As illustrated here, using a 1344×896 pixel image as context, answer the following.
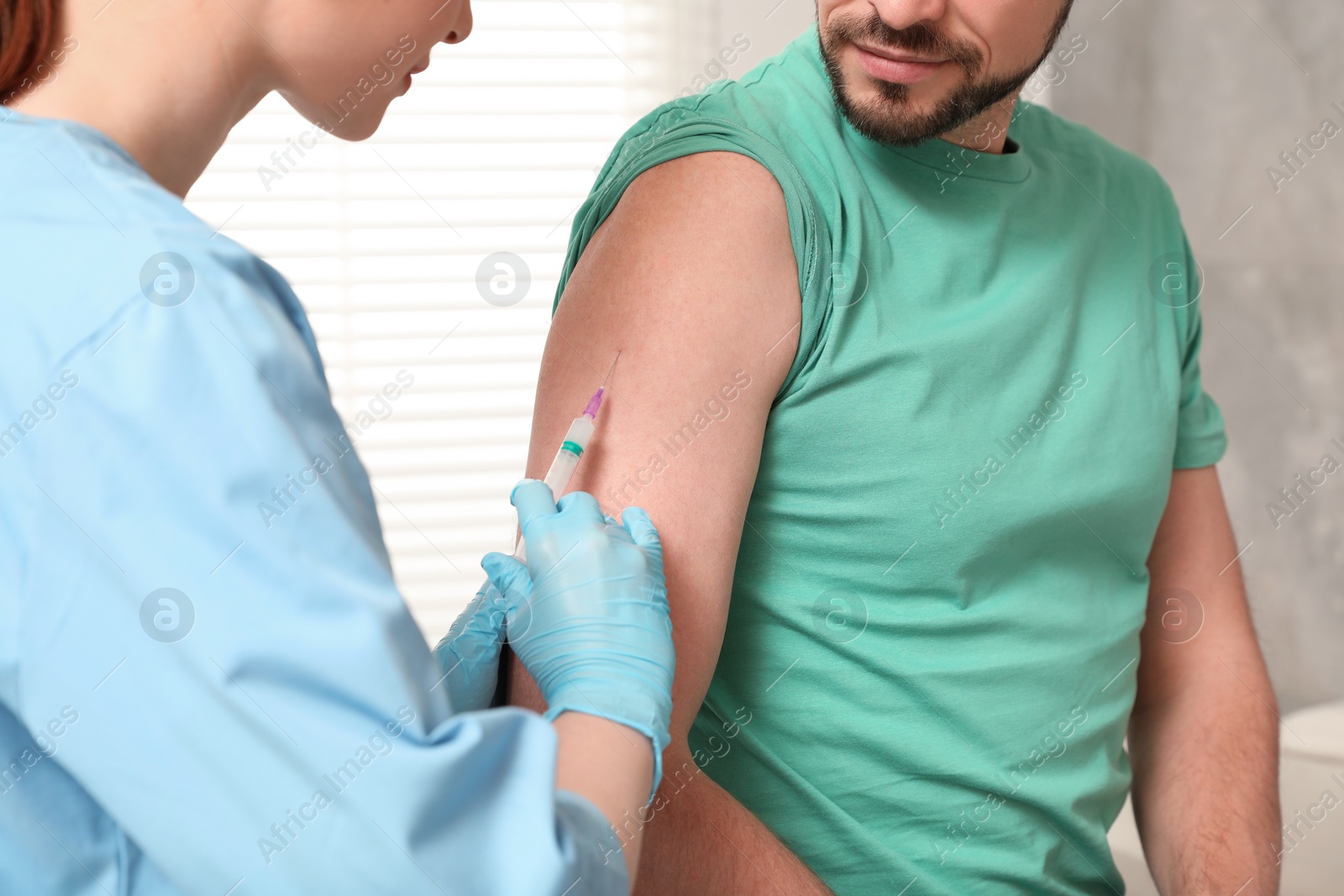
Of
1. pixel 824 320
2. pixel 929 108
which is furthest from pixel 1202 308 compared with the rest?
A: pixel 824 320

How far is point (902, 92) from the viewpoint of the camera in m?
1.08

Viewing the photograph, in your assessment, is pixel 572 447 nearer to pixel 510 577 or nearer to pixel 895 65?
pixel 510 577

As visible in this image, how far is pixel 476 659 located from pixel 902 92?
26.0 inches

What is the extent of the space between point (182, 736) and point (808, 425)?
596 millimetres

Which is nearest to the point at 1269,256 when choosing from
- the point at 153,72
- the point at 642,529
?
the point at 642,529

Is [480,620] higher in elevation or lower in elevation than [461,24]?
lower

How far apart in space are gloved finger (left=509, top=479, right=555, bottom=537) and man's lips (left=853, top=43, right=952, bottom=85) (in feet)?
1.75

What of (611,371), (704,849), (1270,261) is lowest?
(1270,261)

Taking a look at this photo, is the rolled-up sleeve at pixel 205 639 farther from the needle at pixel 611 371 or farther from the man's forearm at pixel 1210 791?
the man's forearm at pixel 1210 791

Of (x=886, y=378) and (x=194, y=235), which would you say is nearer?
(x=194, y=235)

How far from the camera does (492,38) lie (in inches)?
98.4

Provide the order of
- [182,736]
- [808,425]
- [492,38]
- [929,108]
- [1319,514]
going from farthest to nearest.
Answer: [492,38]
[1319,514]
[929,108]
[808,425]
[182,736]

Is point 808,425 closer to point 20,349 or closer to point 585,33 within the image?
point 20,349

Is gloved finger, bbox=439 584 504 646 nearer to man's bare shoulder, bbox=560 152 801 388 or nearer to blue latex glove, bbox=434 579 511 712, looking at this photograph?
blue latex glove, bbox=434 579 511 712
